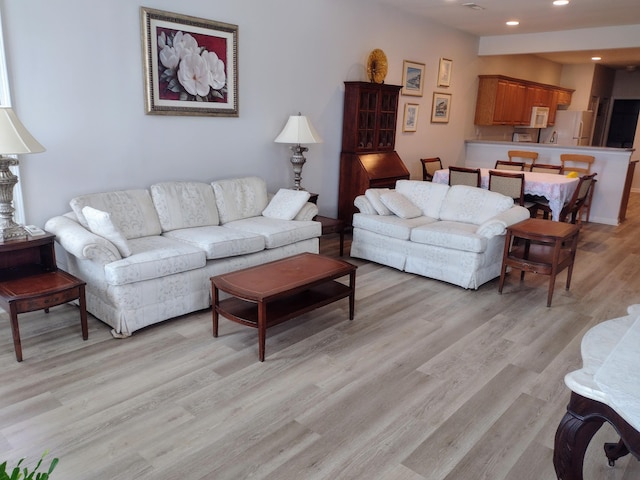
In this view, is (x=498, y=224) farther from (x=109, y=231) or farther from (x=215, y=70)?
(x=109, y=231)

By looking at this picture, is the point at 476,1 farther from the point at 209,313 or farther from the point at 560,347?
the point at 209,313

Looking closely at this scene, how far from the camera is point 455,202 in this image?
473cm

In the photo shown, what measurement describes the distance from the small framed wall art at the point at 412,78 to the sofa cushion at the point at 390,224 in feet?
8.15

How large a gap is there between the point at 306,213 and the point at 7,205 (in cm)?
240

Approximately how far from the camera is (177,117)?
13.7 feet

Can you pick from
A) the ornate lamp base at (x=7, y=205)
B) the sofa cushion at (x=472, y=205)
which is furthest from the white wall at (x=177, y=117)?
the sofa cushion at (x=472, y=205)

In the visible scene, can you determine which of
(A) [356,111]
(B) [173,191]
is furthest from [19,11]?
(A) [356,111]

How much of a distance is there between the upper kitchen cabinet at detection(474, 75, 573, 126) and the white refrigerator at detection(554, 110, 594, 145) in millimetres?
693

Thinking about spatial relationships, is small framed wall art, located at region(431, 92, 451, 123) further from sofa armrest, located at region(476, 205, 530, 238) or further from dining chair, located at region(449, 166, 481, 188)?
sofa armrest, located at region(476, 205, 530, 238)

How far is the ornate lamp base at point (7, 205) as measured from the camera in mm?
3014

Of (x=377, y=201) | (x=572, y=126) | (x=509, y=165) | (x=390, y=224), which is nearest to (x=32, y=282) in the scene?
(x=390, y=224)

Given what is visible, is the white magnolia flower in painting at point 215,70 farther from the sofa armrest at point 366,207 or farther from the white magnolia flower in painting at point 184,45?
the sofa armrest at point 366,207

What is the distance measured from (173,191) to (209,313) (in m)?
1.14

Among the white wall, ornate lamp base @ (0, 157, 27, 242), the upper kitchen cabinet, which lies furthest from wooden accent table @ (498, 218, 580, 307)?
the upper kitchen cabinet
